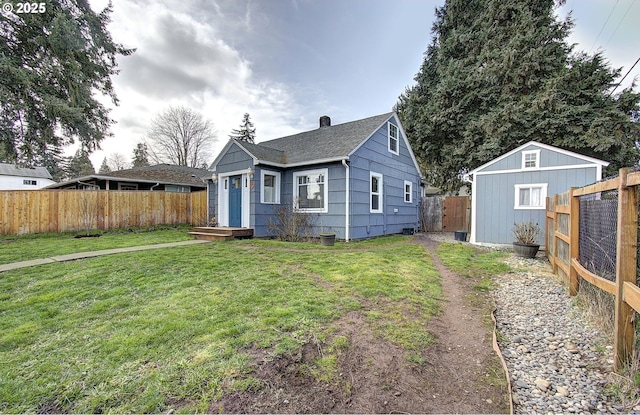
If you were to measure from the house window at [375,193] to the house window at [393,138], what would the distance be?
6.00 feet

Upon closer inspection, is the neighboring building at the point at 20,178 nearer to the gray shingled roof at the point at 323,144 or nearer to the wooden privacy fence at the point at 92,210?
the wooden privacy fence at the point at 92,210

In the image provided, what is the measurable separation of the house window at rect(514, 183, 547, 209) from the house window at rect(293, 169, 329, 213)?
6.12 meters

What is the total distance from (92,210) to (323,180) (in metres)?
10.2

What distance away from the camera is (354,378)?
2180 mm

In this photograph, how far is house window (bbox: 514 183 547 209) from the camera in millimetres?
8312

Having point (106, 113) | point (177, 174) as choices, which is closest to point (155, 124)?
point (177, 174)

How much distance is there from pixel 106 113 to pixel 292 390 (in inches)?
475

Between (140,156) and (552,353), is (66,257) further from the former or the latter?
(140,156)

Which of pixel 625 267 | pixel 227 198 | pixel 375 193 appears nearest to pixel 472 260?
pixel 375 193

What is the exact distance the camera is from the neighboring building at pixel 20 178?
1168 inches

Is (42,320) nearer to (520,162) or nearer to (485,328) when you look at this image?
(485,328)

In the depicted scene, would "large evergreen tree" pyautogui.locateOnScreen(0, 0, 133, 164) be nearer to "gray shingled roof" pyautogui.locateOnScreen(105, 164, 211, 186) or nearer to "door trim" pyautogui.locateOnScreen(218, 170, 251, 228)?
"door trim" pyautogui.locateOnScreen(218, 170, 251, 228)

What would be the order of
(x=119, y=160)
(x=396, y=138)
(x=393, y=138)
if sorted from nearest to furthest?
1. (x=393, y=138)
2. (x=396, y=138)
3. (x=119, y=160)

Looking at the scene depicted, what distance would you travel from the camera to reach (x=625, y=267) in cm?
223
